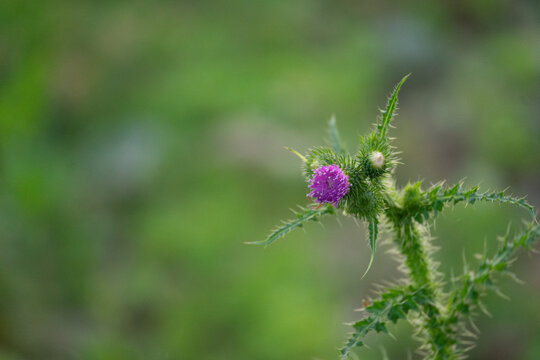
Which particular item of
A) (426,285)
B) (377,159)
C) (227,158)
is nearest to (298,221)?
(377,159)

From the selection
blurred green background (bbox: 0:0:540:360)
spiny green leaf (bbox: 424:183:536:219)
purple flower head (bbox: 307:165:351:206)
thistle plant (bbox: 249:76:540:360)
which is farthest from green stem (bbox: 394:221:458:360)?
blurred green background (bbox: 0:0:540:360)

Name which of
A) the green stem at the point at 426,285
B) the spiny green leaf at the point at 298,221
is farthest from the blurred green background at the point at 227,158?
the spiny green leaf at the point at 298,221

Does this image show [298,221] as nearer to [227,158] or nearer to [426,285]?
[426,285]

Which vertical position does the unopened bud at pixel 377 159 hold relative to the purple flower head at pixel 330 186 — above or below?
above

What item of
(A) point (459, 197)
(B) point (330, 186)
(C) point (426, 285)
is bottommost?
(C) point (426, 285)

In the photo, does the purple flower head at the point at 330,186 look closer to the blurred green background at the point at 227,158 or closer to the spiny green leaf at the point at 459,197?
the spiny green leaf at the point at 459,197

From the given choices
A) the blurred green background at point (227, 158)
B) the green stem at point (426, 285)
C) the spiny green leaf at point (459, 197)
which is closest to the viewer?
the spiny green leaf at point (459, 197)
